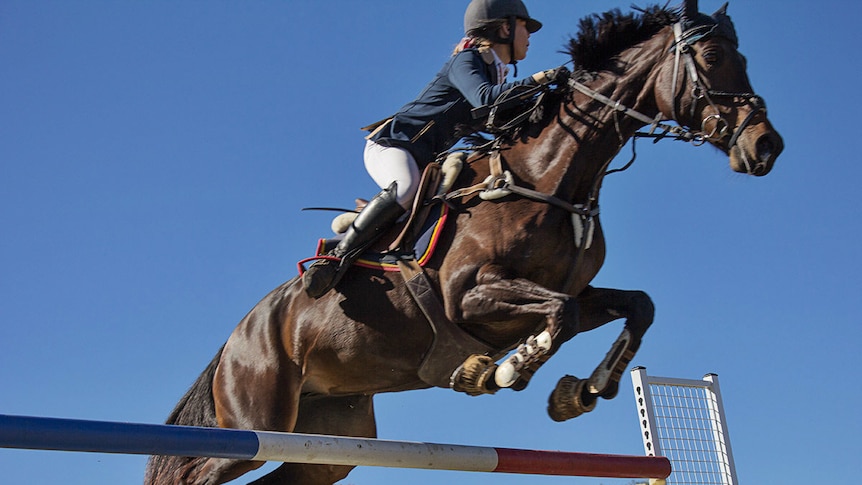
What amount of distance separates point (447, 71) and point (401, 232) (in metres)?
0.98

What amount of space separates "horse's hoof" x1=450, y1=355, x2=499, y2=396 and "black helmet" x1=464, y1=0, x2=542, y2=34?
1.96 metres

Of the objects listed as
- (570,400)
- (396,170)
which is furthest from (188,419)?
(570,400)

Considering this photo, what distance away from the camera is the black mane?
5.47m

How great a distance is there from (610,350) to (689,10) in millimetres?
1915

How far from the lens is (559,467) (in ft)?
14.9

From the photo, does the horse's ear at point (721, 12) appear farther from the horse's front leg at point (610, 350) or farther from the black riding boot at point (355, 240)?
the black riding boot at point (355, 240)

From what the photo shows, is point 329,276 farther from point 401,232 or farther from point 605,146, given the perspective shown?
point 605,146

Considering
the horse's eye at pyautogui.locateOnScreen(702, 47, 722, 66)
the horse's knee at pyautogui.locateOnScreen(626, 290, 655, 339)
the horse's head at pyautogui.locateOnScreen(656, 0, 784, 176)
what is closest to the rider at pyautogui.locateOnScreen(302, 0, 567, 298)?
the horse's head at pyautogui.locateOnScreen(656, 0, 784, 176)

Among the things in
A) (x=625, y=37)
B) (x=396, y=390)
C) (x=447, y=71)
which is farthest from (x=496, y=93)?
(x=396, y=390)

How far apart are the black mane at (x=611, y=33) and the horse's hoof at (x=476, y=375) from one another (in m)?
1.80

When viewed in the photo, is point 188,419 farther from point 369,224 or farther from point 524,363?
point 524,363

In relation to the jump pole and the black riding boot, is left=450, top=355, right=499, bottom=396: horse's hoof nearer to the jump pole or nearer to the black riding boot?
the jump pole

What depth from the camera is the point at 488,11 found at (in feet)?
18.3

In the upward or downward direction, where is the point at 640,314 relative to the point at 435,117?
downward
